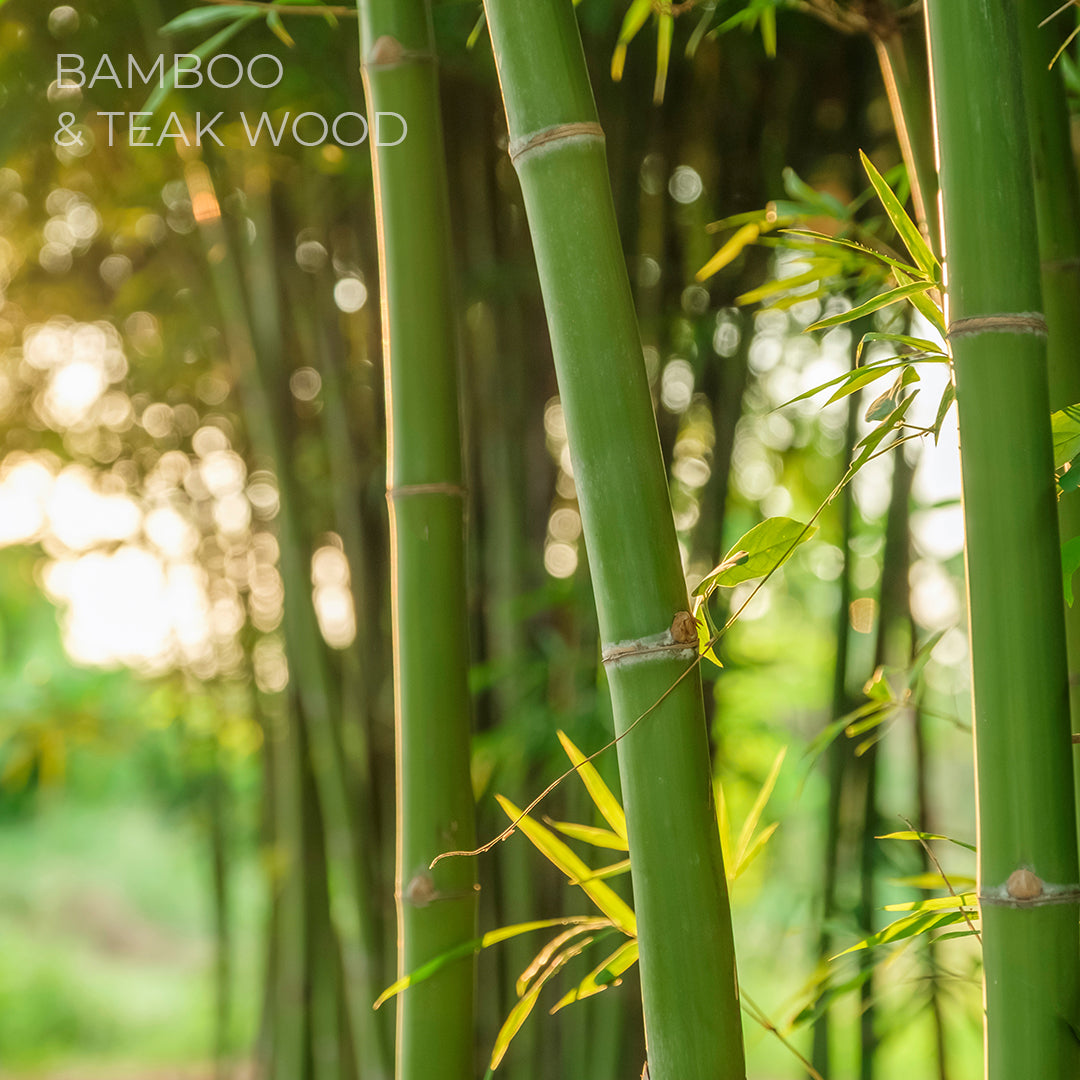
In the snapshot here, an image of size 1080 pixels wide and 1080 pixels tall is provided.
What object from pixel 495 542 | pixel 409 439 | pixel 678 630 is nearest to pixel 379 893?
pixel 495 542

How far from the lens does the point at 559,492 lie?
1.32 metres

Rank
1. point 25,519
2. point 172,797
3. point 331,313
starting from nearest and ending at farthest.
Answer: point 331,313 < point 25,519 < point 172,797

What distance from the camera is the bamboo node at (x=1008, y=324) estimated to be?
1.04ft

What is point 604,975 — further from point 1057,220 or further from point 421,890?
point 1057,220

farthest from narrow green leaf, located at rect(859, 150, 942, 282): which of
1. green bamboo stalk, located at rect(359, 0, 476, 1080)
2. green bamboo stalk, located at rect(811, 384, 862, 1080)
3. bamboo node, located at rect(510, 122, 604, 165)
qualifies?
green bamboo stalk, located at rect(811, 384, 862, 1080)

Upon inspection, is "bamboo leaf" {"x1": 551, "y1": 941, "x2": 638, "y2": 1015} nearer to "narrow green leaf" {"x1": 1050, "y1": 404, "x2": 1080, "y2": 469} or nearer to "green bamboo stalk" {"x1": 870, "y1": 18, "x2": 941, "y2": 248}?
"narrow green leaf" {"x1": 1050, "y1": 404, "x2": 1080, "y2": 469}

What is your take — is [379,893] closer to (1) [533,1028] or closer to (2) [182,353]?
(1) [533,1028]

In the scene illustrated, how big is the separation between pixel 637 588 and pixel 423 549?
0.57 feet

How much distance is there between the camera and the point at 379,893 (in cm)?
119

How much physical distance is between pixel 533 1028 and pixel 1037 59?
3.53ft

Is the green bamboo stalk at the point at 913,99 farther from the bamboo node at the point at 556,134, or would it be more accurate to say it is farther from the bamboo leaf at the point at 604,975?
the bamboo leaf at the point at 604,975

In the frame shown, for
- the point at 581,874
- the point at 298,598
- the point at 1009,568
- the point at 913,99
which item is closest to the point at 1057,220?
the point at 913,99

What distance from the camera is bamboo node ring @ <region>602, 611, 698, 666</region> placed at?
0.35m

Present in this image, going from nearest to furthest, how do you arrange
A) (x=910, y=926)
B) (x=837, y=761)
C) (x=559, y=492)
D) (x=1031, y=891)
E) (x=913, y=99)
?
(x=1031, y=891) < (x=910, y=926) < (x=913, y=99) < (x=837, y=761) < (x=559, y=492)
